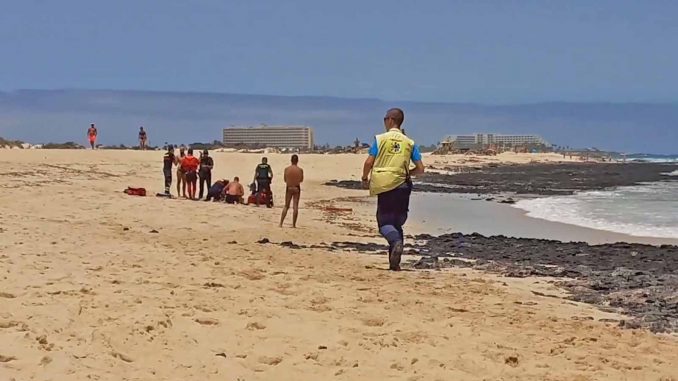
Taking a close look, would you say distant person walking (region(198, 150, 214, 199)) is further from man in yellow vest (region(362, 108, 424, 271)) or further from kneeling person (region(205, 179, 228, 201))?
man in yellow vest (region(362, 108, 424, 271))

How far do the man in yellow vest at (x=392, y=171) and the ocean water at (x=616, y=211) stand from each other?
9.36 metres

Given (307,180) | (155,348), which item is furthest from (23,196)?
(307,180)

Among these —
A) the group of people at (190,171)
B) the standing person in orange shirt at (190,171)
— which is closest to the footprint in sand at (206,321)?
the group of people at (190,171)

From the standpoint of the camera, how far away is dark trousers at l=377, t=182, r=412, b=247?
325 inches

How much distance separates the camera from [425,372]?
4660 millimetres

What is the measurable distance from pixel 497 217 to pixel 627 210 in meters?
4.38

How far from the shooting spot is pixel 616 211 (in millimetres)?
21766

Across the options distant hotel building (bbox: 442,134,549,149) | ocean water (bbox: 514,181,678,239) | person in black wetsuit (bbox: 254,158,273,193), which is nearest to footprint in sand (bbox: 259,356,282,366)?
ocean water (bbox: 514,181,678,239)

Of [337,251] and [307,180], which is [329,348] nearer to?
[337,251]

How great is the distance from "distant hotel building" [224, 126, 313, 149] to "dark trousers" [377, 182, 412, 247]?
89594mm

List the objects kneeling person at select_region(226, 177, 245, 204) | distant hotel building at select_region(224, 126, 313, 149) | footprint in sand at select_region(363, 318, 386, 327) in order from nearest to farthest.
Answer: footprint in sand at select_region(363, 318, 386, 327) < kneeling person at select_region(226, 177, 245, 204) < distant hotel building at select_region(224, 126, 313, 149)

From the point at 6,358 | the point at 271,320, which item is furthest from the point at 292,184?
the point at 6,358

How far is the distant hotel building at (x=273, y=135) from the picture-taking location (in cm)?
9919

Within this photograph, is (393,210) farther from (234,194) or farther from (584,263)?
(234,194)
